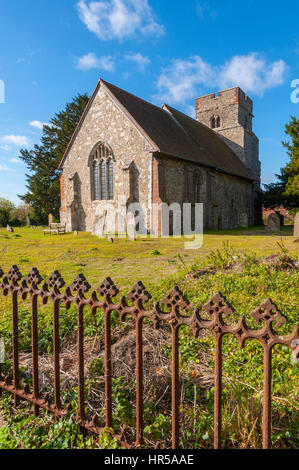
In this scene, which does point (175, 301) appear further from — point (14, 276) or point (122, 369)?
point (14, 276)

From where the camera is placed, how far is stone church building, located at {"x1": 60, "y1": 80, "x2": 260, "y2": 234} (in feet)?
60.0

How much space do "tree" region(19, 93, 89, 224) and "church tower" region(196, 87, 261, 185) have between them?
16.6 metres

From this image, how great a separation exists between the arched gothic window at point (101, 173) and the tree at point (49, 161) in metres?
17.5

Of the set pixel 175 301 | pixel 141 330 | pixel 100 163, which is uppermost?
pixel 100 163

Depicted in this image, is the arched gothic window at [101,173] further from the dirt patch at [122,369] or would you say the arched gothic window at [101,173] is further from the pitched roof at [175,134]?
the dirt patch at [122,369]

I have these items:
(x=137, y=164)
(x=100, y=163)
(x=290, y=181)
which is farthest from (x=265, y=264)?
(x=290, y=181)

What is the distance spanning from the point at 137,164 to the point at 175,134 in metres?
5.57

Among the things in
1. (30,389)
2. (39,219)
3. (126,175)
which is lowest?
(30,389)

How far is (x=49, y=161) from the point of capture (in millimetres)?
39062

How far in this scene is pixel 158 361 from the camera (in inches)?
114
